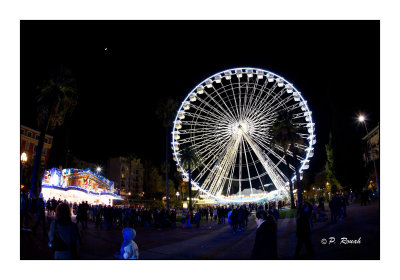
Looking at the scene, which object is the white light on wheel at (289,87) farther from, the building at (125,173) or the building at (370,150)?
the building at (125,173)

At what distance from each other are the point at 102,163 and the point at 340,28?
77.8 m

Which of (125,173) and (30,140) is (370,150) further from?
(125,173)

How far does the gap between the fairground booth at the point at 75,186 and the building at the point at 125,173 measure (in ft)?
83.1

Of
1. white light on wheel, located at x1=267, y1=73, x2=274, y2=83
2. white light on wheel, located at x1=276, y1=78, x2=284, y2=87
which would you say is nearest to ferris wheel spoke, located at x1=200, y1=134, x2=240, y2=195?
white light on wheel, located at x1=267, y1=73, x2=274, y2=83

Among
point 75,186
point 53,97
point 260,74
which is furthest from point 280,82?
point 75,186

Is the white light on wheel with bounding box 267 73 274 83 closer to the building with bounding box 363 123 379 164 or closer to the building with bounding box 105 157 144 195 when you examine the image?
the building with bounding box 363 123 379 164

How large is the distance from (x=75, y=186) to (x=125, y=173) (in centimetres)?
4180

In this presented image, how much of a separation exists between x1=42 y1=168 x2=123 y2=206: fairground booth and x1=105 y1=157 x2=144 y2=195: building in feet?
83.1

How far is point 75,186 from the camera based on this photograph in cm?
4322

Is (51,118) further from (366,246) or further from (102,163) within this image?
(102,163)

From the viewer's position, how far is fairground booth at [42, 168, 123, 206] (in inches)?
1532

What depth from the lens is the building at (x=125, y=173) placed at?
81.8 m

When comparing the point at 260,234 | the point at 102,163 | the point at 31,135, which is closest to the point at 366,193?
the point at 260,234

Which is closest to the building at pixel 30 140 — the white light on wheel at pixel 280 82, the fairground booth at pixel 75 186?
the fairground booth at pixel 75 186
